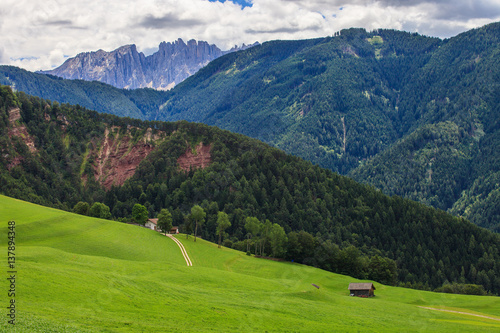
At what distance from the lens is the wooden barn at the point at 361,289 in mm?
100100

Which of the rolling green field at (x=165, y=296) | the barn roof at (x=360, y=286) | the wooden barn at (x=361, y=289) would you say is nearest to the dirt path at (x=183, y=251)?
the rolling green field at (x=165, y=296)

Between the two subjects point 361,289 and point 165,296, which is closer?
point 165,296

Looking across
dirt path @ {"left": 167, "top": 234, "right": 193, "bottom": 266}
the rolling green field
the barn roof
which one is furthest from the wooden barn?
dirt path @ {"left": 167, "top": 234, "right": 193, "bottom": 266}

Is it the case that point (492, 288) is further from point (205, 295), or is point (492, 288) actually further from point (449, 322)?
point (205, 295)

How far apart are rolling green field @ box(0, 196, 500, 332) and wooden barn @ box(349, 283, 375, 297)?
233 centimetres

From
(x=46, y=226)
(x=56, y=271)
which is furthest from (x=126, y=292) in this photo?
(x=46, y=226)

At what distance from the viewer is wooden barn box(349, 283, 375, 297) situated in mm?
100100

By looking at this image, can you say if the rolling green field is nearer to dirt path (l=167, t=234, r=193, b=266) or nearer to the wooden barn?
dirt path (l=167, t=234, r=193, b=266)

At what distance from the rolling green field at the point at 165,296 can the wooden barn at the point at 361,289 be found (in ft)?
7.65

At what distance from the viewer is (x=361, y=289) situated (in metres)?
100

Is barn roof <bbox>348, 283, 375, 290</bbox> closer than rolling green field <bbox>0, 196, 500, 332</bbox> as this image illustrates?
No

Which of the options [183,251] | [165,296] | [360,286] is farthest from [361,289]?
[165,296]

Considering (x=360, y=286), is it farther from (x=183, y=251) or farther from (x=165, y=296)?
(x=165, y=296)

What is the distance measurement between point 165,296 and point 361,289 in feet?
174
